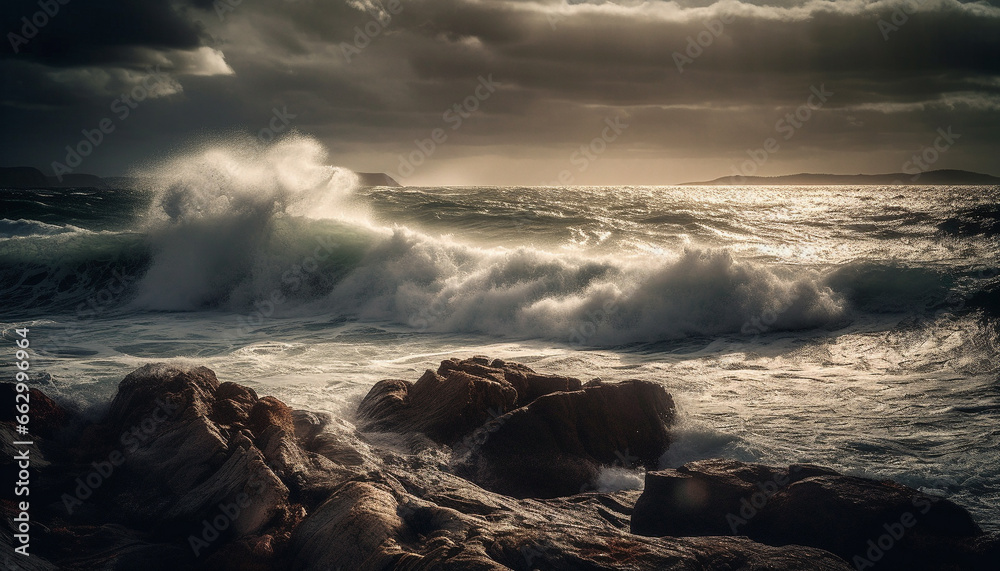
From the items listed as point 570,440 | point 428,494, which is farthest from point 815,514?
point 428,494

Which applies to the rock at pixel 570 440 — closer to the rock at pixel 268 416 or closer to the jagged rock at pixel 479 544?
the jagged rock at pixel 479 544

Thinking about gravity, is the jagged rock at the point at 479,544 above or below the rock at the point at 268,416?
below

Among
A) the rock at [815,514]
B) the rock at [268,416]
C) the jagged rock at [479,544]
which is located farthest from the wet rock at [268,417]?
the rock at [815,514]

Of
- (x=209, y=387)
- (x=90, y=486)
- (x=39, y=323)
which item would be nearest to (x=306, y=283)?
(x=39, y=323)

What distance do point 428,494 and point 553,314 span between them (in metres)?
8.78

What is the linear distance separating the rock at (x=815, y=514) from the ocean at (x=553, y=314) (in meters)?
1.08

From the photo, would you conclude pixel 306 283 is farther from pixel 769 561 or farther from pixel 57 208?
pixel 57 208

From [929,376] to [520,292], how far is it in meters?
7.78

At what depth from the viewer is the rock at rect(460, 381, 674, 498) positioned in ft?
17.9

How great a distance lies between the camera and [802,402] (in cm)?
800

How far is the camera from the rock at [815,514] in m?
3.84

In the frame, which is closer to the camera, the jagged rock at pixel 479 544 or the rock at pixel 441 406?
the jagged rock at pixel 479 544

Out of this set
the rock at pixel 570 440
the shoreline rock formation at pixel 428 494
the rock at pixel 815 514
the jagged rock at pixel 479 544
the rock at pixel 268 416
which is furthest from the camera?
the rock at pixel 268 416

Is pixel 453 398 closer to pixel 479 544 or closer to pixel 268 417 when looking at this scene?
pixel 268 417
